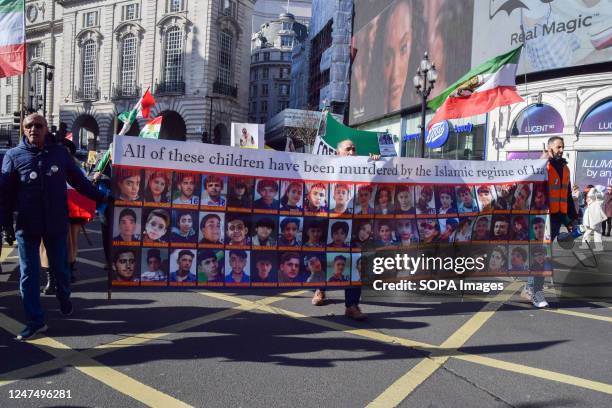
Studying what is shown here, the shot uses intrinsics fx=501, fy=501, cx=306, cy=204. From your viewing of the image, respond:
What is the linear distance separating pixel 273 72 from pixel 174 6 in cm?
→ 5005

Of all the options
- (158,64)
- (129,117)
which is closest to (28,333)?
(129,117)

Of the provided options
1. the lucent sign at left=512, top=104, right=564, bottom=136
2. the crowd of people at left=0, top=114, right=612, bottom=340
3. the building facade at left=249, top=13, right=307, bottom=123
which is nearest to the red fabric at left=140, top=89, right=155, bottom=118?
the crowd of people at left=0, top=114, right=612, bottom=340

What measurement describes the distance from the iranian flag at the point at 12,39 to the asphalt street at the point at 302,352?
411 cm

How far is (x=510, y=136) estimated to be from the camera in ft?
78.6

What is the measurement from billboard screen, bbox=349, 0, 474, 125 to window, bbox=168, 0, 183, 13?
2013cm

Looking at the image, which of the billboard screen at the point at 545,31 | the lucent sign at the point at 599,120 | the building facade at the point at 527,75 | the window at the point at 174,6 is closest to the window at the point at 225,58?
the window at the point at 174,6

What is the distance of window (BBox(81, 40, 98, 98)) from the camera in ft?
195

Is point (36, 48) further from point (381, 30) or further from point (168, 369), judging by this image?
point (168, 369)

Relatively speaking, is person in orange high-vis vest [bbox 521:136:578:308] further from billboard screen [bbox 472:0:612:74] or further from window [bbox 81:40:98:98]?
window [bbox 81:40:98:98]

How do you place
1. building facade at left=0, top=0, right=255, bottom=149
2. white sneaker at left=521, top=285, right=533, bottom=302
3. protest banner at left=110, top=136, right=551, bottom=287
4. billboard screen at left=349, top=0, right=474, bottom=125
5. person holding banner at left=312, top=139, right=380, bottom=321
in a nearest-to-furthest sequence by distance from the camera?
protest banner at left=110, top=136, right=551, bottom=287 < person holding banner at left=312, top=139, right=380, bottom=321 < white sneaker at left=521, top=285, right=533, bottom=302 < billboard screen at left=349, top=0, right=474, bottom=125 < building facade at left=0, top=0, right=255, bottom=149

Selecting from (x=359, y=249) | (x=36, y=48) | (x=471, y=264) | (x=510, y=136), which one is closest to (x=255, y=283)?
(x=359, y=249)

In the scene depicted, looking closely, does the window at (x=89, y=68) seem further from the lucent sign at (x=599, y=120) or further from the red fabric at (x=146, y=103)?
the red fabric at (x=146, y=103)

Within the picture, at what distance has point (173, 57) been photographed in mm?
55531

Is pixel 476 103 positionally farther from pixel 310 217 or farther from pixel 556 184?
pixel 310 217
